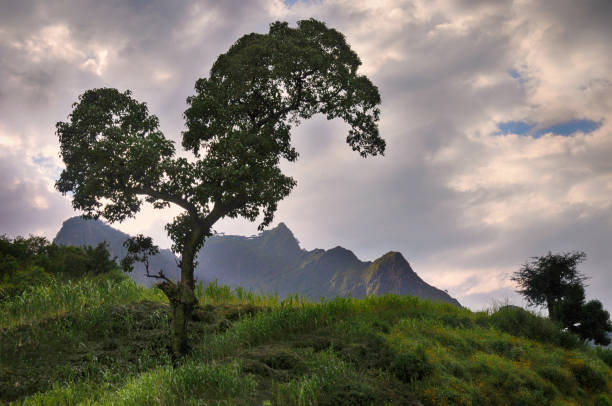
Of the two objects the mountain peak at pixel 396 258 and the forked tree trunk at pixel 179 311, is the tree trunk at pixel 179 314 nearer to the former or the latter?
the forked tree trunk at pixel 179 311

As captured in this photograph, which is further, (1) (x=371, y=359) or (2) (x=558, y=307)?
(2) (x=558, y=307)

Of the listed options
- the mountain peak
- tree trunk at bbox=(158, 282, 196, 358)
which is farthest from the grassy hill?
the mountain peak

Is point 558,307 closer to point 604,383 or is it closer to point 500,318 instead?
point 500,318

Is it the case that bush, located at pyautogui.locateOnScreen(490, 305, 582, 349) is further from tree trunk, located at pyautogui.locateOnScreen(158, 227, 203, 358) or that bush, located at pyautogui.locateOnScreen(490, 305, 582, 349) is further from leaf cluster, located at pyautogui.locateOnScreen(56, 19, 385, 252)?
tree trunk, located at pyautogui.locateOnScreen(158, 227, 203, 358)

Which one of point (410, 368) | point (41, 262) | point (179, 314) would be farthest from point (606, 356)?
point (41, 262)

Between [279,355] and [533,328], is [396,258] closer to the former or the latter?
[533,328]

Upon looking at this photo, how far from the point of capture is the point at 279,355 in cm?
841

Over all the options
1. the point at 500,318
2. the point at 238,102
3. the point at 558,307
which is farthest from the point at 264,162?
the point at 558,307

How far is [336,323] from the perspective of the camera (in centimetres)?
1189

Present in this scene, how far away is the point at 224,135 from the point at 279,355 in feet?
32.4

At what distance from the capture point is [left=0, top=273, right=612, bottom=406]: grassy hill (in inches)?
274

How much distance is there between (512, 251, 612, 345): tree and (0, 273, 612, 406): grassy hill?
11.6 metres

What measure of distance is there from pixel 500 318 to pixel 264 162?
39.0 ft

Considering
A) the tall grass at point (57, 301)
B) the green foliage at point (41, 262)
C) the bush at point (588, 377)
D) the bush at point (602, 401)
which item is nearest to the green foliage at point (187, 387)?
the tall grass at point (57, 301)
